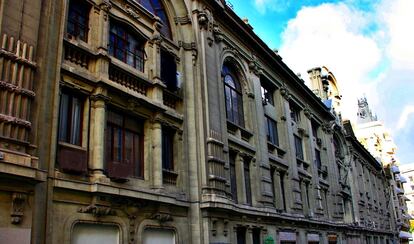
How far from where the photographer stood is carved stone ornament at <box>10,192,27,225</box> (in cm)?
905

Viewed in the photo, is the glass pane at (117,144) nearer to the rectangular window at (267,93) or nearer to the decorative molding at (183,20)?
the decorative molding at (183,20)

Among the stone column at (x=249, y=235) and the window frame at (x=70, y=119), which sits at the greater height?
the window frame at (x=70, y=119)

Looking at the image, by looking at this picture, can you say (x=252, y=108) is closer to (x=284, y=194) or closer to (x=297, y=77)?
(x=284, y=194)

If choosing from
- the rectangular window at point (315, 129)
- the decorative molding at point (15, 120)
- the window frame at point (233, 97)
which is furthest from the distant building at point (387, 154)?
the decorative molding at point (15, 120)

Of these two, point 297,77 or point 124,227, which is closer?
point 124,227

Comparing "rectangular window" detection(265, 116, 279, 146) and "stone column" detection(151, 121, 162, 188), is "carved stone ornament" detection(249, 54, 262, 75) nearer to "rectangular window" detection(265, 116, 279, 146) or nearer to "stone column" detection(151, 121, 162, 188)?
"rectangular window" detection(265, 116, 279, 146)

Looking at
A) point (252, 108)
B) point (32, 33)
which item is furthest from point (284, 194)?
point (32, 33)

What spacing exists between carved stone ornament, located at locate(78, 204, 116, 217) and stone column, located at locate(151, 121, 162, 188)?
257 cm

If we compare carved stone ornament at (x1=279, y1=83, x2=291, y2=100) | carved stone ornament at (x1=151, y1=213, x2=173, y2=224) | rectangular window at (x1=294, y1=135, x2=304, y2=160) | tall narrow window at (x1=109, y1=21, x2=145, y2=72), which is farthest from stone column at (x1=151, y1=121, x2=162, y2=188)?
rectangular window at (x1=294, y1=135, x2=304, y2=160)

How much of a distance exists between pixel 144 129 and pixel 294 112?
17.6 m

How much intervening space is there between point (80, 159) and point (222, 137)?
7.72 meters

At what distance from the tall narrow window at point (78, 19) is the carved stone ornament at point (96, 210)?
17.2ft

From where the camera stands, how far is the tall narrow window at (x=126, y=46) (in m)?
14.2

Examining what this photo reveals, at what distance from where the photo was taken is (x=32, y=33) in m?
10.6
